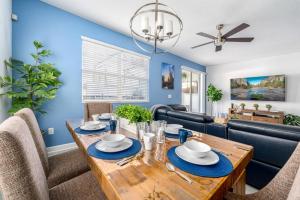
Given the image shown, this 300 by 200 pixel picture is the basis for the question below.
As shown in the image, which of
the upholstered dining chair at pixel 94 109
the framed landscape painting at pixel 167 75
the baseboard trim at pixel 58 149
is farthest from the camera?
the framed landscape painting at pixel 167 75

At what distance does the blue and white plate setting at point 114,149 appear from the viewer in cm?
80

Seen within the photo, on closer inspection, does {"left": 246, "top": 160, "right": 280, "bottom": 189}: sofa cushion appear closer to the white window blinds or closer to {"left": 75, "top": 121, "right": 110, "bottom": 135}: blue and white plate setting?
{"left": 75, "top": 121, "right": 110, "bottom": 135}: blue and white plate setting

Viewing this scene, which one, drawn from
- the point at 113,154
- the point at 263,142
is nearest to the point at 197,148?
the point at 113,154

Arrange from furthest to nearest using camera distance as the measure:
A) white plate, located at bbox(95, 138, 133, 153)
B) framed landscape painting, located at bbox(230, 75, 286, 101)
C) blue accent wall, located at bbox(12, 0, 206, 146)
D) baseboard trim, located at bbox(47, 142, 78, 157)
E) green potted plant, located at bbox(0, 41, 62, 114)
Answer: framed landscape painting, located at bbox(230, 75, 286, 101) → baseboard trim, located at bbox(47, 142, 78, 157) → blue accent wall, located at bbox(12, 0, 206, 146) → green potted plant, located at bbox(0, 41, 62, 114) → white plate, located at bbox(95, 138, 133, 153)

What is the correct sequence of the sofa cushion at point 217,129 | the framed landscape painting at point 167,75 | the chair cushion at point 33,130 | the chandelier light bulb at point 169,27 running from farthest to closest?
the framed landscape painting at point 167,75
the sofa cushion at point 217,129
the chandelier light bulb at point 169,27
the chair cushion at point 33,130

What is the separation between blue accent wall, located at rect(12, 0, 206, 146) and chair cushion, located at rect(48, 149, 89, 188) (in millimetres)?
1518

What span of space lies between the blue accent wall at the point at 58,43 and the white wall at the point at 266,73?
5425 mm

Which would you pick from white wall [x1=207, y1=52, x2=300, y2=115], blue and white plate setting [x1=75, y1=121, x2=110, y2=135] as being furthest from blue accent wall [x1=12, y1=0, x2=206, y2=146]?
white wall [x1=207, y1=52, x2=300, y2=115]

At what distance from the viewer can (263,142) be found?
143 centimetres

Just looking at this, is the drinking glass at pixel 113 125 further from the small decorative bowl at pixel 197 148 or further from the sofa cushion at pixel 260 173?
the sofa cushion at pixel 260 173

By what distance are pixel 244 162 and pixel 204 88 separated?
6252 mm

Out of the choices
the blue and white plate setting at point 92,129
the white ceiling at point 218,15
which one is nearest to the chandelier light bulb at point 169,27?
the white ceiling at point 218,15

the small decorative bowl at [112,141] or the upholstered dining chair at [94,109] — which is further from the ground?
the upholstered dining chair at [94,109]

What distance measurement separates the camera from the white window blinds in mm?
2971
